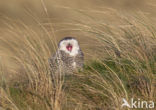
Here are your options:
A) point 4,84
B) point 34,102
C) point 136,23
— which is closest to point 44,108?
point 34,102

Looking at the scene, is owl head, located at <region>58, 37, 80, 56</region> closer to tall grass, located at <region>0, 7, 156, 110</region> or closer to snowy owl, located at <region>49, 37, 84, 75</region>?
snowy owl, located at <region>49, 37, 84, 75</region>

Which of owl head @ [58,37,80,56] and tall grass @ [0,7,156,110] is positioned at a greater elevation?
owl head @ [58,37,80,56]

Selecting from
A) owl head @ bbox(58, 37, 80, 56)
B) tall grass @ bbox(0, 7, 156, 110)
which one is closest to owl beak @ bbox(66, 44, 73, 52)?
owl head @ bbox(58, 37, 80, 56)

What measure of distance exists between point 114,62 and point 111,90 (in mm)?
908

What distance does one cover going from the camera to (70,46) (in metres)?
4.89

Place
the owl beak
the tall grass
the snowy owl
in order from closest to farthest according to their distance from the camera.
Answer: the tall grass → the snowy owl → the owl beak

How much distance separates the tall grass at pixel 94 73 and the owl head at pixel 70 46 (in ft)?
Result: 0.39

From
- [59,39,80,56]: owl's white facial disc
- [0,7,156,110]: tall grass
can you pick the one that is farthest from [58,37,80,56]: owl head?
[0,7,156,110]: tall grass

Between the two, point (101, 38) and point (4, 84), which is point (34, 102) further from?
point (101, 38)

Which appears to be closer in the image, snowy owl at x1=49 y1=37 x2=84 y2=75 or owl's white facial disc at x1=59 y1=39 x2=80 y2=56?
snowy owl at x1=49 y1=37 x2=84 y2=75

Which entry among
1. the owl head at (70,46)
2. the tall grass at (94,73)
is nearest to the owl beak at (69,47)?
the owl head at (70,46)

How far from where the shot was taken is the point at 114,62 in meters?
4.58

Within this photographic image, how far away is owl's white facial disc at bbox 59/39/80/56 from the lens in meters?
4.89

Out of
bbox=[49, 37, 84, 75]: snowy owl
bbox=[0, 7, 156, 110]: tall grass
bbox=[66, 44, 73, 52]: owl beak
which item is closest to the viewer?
bbox=[0, 7, 156, 110]: tall grass
